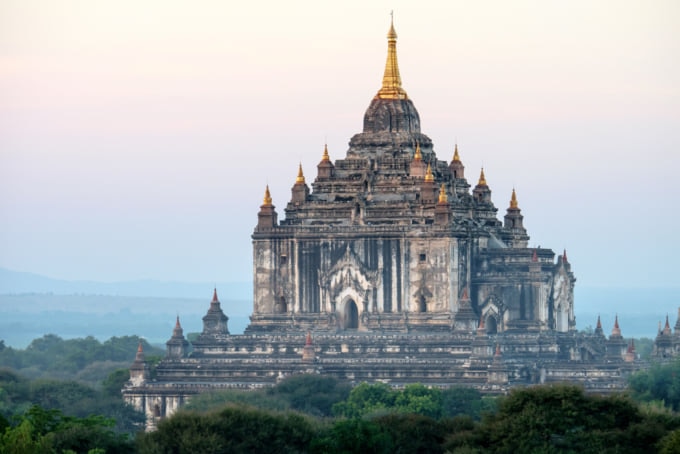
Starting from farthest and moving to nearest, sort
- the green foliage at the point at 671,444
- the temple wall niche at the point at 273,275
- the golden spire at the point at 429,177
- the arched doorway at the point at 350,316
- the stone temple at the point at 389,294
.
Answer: the temple wall niche at the point at 273,275 → the arched doorway at the point at 350,316 → the golden spire at the point at 429,177 → the stone temple at the point at 389,294 → the green foliage at the point at 671,444

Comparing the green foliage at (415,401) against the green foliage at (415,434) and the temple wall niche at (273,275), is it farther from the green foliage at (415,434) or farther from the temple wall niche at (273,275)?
the green foliage at (415,434)

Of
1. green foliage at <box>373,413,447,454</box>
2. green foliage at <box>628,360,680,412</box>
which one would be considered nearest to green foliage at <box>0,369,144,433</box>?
green foliage at <box>628,360,680,412</box>

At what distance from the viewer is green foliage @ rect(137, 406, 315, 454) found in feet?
253

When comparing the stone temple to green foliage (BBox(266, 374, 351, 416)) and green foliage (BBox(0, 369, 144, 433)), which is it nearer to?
green foliage (BBox(0, 369, 144, 433))

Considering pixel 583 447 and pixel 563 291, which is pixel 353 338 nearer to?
pixel 563 291

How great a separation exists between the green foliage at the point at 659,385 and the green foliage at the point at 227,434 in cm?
1828

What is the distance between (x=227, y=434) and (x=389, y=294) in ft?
97.5

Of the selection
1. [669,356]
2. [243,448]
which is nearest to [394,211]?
[669,356]

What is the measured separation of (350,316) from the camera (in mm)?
108938

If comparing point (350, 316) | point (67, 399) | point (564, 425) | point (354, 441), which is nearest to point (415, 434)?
point (354, 441)

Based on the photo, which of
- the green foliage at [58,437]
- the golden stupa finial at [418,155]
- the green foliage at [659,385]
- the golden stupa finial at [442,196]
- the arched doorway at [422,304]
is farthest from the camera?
the golden stupa finial at [418,155]

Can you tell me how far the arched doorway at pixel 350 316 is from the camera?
357 ft

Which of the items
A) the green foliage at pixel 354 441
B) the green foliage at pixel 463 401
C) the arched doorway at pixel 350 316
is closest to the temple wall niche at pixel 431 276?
the arched doorway at pixel 350 316

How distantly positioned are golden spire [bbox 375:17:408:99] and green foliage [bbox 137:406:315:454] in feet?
→ 113
